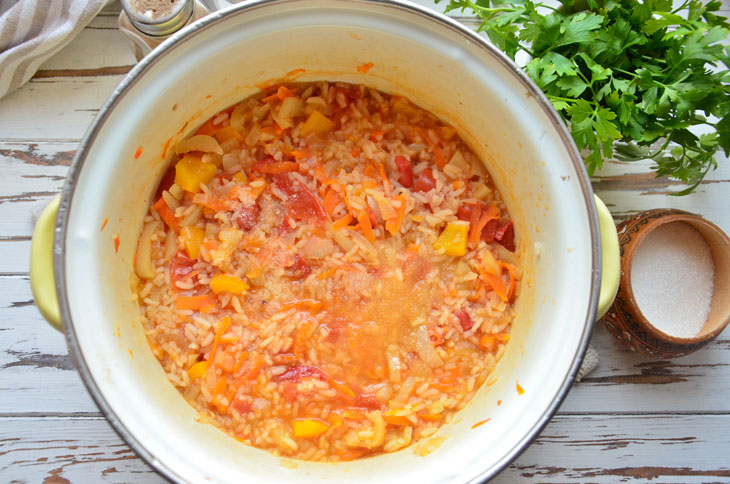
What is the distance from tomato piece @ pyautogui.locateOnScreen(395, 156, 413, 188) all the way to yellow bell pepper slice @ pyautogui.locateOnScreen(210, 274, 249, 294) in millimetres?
788

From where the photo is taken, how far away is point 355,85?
249 centimetres

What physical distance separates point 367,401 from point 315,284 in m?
0.52

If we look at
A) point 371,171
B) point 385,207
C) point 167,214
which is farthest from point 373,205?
point 167,214

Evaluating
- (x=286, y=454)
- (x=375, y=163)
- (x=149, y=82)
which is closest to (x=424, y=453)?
(x=286, y=454)

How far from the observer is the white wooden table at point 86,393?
2527mm

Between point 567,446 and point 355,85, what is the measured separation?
190 centimetres

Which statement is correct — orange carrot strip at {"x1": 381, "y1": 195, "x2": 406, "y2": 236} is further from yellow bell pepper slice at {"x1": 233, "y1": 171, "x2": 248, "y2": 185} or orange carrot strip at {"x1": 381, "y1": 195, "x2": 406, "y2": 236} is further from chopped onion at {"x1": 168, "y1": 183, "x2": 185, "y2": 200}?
chopped onion at {"x1": 168, "y1": 183, "x2": 185, "y2": 200}

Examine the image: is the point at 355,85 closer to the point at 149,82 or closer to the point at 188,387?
the point at 149,82

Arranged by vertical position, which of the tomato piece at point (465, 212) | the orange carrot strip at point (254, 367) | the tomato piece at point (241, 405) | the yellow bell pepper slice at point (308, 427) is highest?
the tomato piece at point (465, 212)

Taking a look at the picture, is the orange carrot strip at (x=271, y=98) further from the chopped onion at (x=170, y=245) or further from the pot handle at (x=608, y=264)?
the pot handle at (x=608, y=264)

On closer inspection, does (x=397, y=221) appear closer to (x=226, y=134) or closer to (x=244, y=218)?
(x=244, y=218)

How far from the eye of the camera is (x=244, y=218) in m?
2.33

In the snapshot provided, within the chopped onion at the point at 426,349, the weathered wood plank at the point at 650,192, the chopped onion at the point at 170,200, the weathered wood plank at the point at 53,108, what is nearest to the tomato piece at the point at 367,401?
the chopped onion at the point at 426,349

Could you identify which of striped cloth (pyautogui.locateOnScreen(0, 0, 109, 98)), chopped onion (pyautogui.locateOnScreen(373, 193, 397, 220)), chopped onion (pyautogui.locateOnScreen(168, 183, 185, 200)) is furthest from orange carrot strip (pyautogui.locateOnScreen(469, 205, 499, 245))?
striped cloth (pyautogui.locateOnScreen(0, 0, 109, 98))
